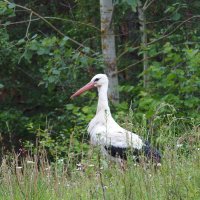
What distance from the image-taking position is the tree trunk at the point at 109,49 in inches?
518

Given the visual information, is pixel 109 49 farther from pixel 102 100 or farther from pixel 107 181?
pixel 107 181

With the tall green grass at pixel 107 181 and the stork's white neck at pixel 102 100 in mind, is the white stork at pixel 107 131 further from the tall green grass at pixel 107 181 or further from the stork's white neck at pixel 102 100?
the tall green grass at pixel 107 181

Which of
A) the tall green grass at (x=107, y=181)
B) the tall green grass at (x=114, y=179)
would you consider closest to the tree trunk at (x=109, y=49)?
the tall green grass at (x=114, y=179)

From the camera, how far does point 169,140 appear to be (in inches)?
255

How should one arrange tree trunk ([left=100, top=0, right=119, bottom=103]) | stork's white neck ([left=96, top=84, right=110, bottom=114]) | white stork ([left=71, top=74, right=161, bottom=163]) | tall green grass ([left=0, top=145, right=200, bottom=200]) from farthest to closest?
tree trunk ([left=100, top=0, right=119, bottom=103]), stork's white neck ([left=96, top=84, right=110, bottom=114]), white stork ([left=71, top=74, right=161, bottom=163]), tall green grass ([left=0, top=145, right=200, bottom=200])

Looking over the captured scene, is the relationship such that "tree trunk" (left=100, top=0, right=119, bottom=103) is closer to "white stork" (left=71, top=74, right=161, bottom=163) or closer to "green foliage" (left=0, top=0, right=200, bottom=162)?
"green foliage" (left=0, top=0, right=200, bottom=162)

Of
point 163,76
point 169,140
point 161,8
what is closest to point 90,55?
point 163,76

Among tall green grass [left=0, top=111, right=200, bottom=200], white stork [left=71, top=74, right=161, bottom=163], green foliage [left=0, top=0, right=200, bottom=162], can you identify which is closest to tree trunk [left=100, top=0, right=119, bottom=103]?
green foliage [left=0, top=0, right=200, bottom=162]

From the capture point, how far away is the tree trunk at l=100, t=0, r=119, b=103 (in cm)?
1316

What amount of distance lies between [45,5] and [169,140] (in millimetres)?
12174

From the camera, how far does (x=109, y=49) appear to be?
13.5 metres

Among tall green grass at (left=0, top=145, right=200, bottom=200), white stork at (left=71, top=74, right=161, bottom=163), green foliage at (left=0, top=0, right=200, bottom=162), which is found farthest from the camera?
green foliage at (left=0, top=0, right=200, bottom=162)

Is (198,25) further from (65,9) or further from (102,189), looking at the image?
(102,189)

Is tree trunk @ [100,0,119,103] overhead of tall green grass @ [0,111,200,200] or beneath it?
overhead
